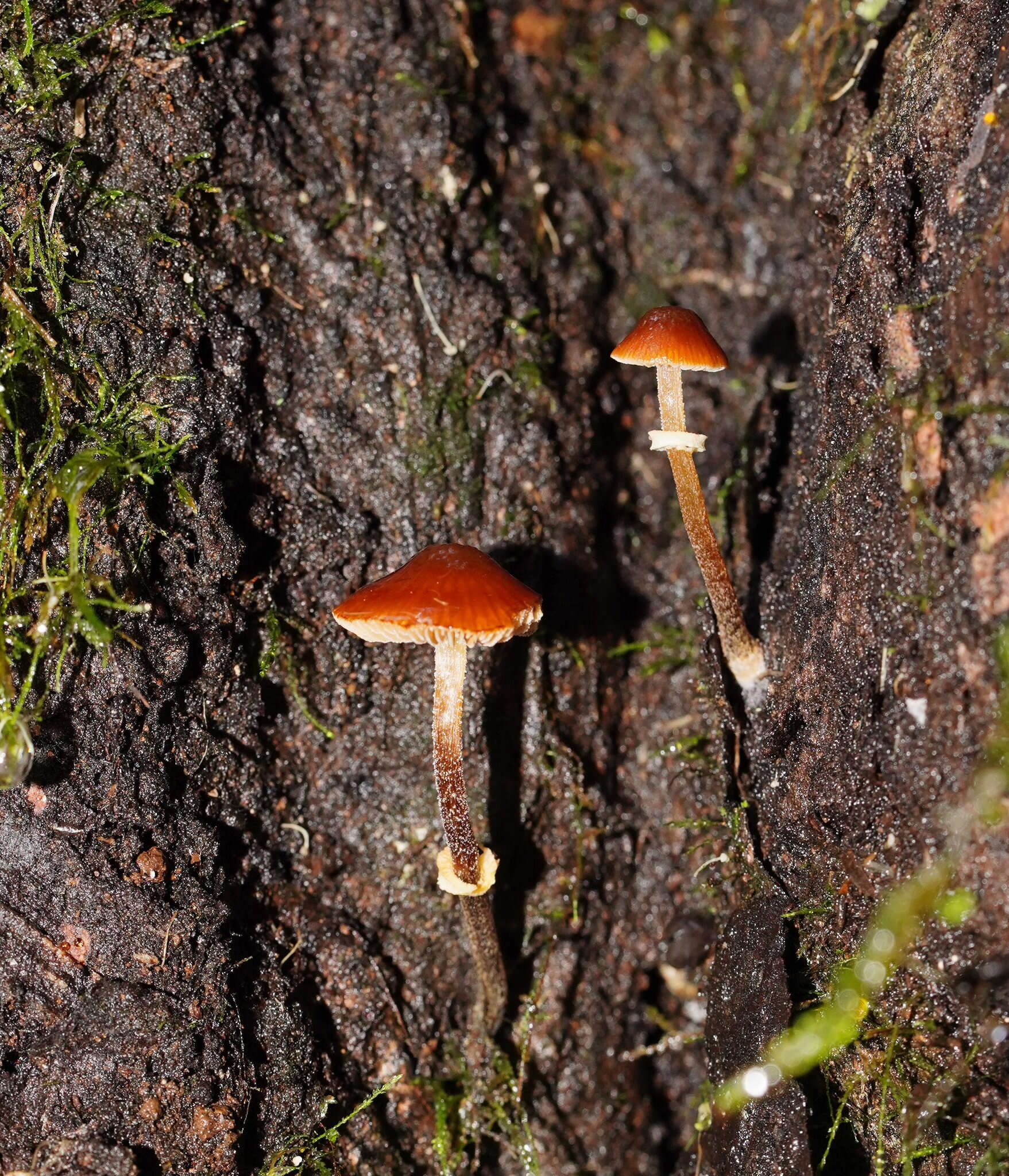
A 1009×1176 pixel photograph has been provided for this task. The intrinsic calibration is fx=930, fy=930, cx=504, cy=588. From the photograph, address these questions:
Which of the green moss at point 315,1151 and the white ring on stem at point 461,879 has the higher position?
the white ring on stem at point 461,879

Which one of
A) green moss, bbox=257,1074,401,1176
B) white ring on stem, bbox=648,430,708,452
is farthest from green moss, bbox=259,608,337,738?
white ring on stem, bbox=648,430,708,452

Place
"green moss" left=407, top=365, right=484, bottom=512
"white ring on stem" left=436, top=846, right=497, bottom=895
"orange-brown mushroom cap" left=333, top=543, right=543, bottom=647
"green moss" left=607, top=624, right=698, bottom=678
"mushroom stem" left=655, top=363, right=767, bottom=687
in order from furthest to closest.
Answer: "green moss" left=607, top=624, right=698, bottom=678 < "green moss" left=407, top=365, right=484, bottom=512 < "mushroom stem" left=655, top=363, right=767, bottom=687 < "white ring on stem" left=436, top=846, right=497, bottom=895 < "orange-brown mushroom cap" left=333, top=543, right=543, bottom=647

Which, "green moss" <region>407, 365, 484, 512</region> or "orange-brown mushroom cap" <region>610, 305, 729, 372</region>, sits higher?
"orange-brown mushroom cap" <region>610, 305, 729, 372</region>

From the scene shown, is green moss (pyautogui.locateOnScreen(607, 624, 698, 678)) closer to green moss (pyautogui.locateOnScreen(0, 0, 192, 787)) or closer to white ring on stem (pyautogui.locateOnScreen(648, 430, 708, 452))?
white ring on stem (pyautogui.locateOnScreen(648, 430, 708, 452))

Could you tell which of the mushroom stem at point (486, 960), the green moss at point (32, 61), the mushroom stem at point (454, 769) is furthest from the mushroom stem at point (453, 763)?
the green moss at point (32, 61)

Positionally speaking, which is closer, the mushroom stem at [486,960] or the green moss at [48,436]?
the green moss at [48,436]

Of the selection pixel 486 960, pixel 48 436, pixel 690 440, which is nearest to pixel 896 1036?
pixel 486 960

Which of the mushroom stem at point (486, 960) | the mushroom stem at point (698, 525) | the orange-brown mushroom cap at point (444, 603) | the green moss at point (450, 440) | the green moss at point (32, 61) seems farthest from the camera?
the green moss at point (450, 440)

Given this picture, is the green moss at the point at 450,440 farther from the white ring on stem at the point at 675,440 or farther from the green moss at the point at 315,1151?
the green moss at the point at 315,1151
